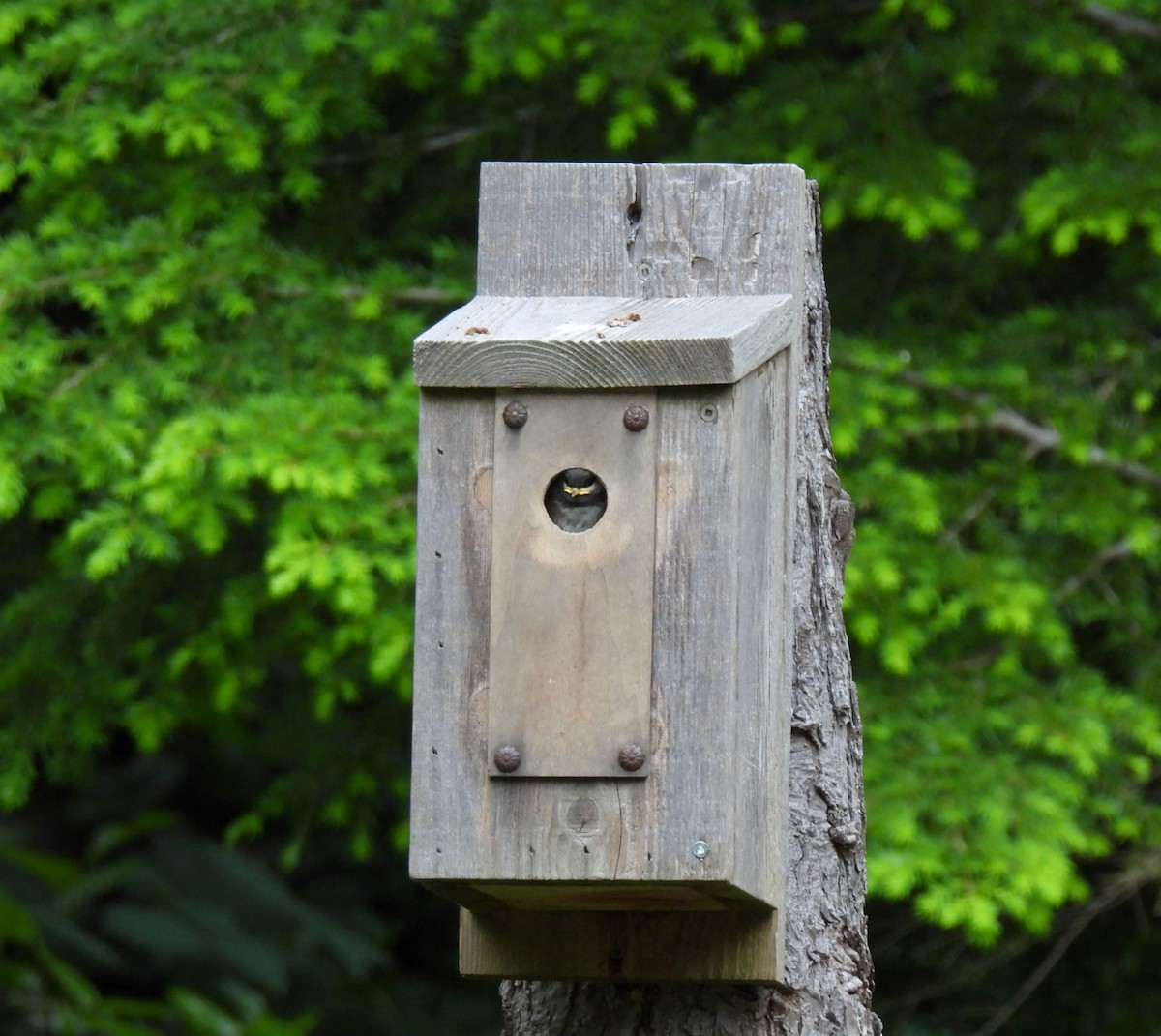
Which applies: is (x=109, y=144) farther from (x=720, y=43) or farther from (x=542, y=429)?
(x=542, y=429)

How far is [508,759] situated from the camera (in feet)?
6.31

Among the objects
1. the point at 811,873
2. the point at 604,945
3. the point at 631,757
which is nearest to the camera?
the point at 631,757

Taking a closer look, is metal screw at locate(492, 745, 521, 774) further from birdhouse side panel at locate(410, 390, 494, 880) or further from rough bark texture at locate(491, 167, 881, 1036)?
rough bark texture at locate(491, 167, 881, 1036)

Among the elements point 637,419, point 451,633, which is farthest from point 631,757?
point 637,419

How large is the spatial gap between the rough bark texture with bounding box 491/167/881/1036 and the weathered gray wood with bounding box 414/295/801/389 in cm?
23

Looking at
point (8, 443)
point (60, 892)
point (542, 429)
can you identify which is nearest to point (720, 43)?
point (8, 443)

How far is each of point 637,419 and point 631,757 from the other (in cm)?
38

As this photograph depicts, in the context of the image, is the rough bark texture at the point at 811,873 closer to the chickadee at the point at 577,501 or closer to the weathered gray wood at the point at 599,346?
the weathered gray wood at the point at 599,346

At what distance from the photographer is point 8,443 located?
4.25 metres

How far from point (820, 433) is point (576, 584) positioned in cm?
69

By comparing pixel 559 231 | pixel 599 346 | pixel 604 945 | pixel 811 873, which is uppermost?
pixel 559 231

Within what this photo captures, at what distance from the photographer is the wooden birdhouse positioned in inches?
75.3

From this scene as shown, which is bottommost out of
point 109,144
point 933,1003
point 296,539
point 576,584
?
point 933,1003

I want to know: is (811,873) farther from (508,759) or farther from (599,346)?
(599,346)
